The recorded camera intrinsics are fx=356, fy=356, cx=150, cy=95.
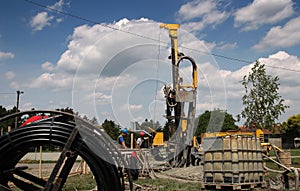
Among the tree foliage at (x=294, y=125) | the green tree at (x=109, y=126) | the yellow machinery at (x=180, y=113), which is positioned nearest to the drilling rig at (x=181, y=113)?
the yellow machinery at (x=180, y=113)

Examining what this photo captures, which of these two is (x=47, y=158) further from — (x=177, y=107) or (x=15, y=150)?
(x=15, y=150)

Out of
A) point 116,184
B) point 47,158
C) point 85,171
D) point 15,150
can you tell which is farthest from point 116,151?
point 47,158

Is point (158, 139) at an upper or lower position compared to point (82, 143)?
upper

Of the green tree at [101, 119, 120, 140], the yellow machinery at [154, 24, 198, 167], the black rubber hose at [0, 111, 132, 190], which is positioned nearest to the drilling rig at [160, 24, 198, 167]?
the yellow machinery at [154, 24, 198, 167]

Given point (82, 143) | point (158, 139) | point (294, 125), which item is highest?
point (294, 125)

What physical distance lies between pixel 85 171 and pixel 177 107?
17.9 ft

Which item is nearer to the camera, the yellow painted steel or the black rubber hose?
the black rubber hose

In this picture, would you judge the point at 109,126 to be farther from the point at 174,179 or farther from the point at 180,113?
the point at 180,113

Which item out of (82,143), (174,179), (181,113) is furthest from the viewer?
(181,113)

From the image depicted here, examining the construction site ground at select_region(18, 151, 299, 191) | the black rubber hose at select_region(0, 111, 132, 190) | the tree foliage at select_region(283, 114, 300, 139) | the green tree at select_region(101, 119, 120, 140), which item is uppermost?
the tree foliage at select_region(283, 114, 300, 139)

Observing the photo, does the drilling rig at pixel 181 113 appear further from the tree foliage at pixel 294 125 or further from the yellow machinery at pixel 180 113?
the tree foliage at pixel 294 125

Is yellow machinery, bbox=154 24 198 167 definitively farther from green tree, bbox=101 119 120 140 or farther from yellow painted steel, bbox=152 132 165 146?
green tree, bbox=101 119 120 140

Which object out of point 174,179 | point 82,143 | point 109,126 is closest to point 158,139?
point 174,179

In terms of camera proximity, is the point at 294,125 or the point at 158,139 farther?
the point at 294,125
